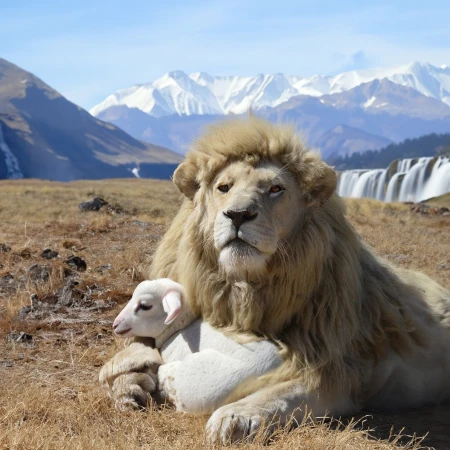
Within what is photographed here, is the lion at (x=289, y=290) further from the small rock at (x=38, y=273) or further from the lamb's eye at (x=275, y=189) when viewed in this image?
the small rock at (x=38, y=273)

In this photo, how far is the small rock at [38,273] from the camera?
7930 millimetres

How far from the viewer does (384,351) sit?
4707 mm

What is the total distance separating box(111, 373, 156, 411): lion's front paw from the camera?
4336 mm

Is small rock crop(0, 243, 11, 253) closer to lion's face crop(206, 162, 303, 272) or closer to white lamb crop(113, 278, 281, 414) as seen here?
white lamb crop(113, 278, 281, 414)

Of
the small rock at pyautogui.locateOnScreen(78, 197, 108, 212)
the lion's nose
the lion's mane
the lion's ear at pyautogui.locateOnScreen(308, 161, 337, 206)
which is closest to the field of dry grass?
the lion's mane

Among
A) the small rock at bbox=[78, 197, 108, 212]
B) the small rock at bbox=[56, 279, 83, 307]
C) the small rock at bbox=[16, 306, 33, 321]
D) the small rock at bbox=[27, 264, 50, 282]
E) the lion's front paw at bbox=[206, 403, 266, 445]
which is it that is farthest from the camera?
the small rock at bbox=[78, 197, 108, 212]

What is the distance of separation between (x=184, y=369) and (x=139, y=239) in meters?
6.63

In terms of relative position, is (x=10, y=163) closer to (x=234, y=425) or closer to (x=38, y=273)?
(x=38, y=273)

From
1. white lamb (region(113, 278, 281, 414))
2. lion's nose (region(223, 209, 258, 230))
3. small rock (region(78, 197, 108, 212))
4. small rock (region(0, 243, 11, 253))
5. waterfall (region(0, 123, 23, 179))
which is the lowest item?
waterfall (region(0, 123, 23, 179))

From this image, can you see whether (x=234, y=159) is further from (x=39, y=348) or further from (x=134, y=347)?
(x=39, y=348)

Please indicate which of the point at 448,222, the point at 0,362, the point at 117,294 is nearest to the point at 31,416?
the point at 0,362

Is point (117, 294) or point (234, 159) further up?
point (234, 159)

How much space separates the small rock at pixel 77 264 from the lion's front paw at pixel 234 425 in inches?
195

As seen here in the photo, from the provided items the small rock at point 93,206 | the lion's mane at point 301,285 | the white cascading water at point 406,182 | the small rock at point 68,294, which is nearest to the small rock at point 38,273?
Result: the small rock at point 68,294
